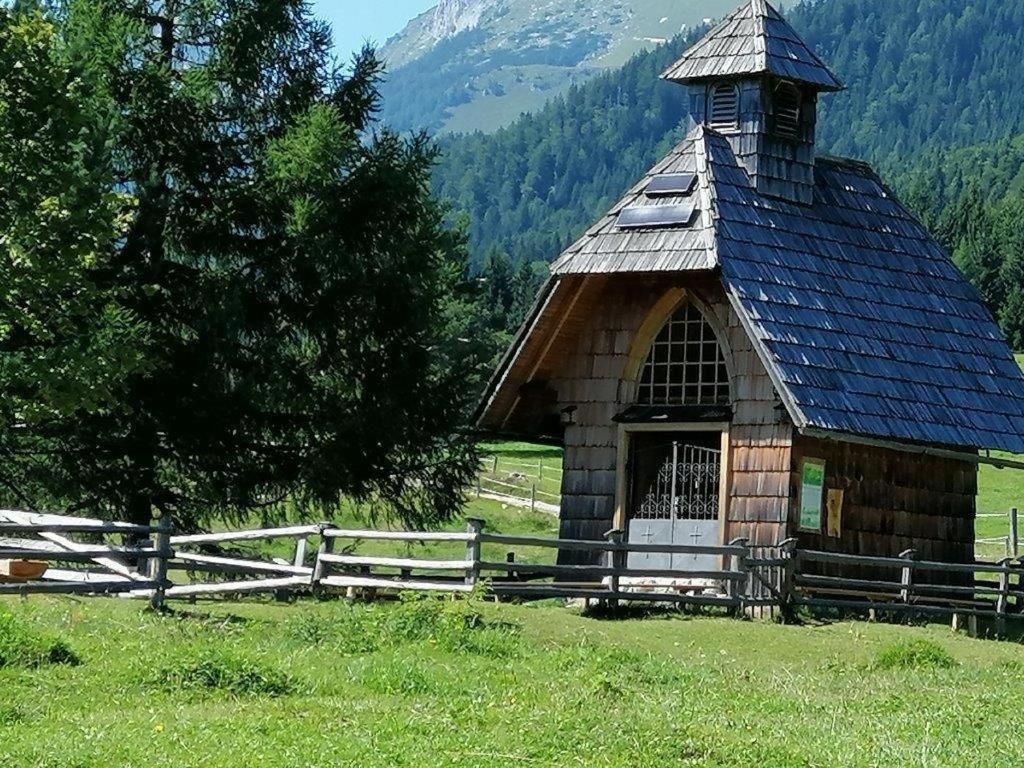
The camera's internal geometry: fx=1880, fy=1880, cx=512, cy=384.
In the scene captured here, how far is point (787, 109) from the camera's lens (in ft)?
103

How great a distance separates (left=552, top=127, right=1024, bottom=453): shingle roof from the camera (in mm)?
27250

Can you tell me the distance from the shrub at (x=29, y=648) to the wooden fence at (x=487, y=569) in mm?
2123

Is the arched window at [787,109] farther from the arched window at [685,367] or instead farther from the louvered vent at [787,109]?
the arched window at [685,367]

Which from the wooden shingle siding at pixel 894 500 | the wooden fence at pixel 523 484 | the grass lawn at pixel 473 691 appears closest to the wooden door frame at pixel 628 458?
the wooden shingle siding at pixel 894 500

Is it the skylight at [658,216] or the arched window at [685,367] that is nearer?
the skylight at [658,216]

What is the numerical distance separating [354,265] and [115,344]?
5022 millimetres

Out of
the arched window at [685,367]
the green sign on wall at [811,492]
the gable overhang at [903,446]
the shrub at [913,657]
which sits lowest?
the shrub at [913,657]

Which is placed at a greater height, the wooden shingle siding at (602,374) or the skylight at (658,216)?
the skylight at (658,216)

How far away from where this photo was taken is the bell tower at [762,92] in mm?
30469

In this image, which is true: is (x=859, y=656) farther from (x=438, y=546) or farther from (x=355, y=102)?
(x=438, y=546)

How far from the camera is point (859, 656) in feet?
75.4

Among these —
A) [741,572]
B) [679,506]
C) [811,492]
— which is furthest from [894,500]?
[741,572]

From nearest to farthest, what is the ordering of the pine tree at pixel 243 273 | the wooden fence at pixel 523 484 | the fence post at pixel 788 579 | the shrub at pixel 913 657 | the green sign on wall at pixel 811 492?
the shrub at pixel 913 657, the fence post at pixel 788 579, the green sign on wall at pixel 811 492, the pine tree at pixel 243 273, the wooden fence at pixel 523 484

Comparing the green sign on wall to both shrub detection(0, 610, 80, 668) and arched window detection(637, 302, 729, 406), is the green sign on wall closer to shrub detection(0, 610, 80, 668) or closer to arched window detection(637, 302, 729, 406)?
arched window detection(637, 302, 729, 406)
